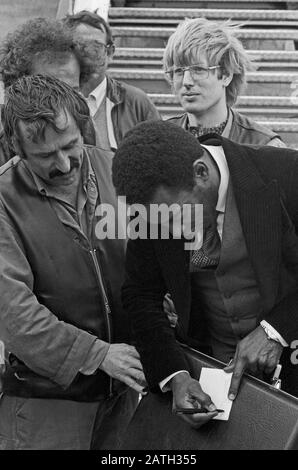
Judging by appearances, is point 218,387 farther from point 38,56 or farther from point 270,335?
point 38,56

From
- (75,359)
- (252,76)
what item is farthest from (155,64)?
(75,359)

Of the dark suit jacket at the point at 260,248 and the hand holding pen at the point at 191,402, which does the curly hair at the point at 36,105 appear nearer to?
the dark suit jacket at the point at 260,248

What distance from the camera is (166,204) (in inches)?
113

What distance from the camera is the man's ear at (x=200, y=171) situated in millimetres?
2889

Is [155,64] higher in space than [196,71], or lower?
lower

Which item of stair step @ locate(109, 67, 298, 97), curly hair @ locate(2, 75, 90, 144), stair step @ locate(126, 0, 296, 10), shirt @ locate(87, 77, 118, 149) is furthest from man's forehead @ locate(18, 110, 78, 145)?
stair step @ locate(126, 0, 296, 10)

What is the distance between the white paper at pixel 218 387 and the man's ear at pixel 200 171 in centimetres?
60

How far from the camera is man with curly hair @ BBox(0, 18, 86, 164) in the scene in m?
3.80

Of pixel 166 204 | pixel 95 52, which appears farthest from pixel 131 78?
pixel 166 204

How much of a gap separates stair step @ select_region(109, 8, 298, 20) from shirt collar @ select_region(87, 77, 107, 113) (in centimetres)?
226

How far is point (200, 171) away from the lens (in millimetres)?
2906

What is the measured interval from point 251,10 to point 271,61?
0.49 metres

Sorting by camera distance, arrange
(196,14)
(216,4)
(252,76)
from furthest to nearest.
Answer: (216,4), (196,14), (252,76)

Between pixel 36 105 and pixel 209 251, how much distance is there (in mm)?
750
